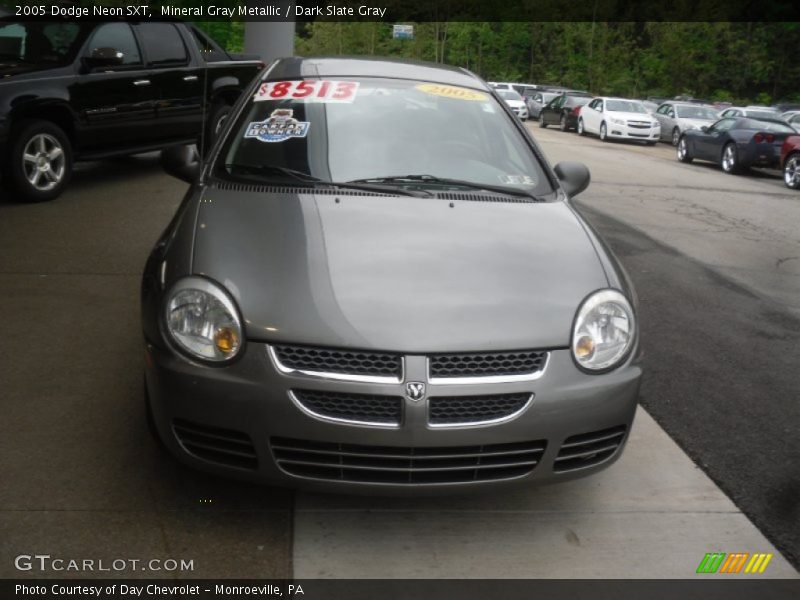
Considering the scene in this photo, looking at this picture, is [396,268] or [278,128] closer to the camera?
[396,268]

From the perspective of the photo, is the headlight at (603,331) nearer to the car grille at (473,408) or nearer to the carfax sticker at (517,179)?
the car grille at (473,408)

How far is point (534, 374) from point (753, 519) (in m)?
1.21

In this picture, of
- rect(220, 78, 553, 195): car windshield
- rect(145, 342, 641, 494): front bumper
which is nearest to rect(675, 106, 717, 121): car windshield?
rect(220, 78, 553, 195): car windshield

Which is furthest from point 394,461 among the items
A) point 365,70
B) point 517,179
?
point 365,70

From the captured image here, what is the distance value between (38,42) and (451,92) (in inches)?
240

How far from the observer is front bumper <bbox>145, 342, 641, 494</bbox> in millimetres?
3090

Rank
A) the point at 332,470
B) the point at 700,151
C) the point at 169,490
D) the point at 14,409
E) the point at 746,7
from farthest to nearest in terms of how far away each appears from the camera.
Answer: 1. the point at 746,7
2. the point at 700,151
3. the point at 14,409
4. the point at 169,490
5. the point at 332,470

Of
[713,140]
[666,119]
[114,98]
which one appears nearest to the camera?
[114,98]

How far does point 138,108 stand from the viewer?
33.5 feet

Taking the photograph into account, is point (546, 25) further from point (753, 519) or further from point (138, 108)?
point (753, 519)

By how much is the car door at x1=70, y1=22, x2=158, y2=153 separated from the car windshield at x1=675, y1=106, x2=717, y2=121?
22427mm

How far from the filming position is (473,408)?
10.4 ft

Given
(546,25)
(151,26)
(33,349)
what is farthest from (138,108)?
(546,25)

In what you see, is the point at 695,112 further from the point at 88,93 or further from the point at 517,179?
the point at 517,179
